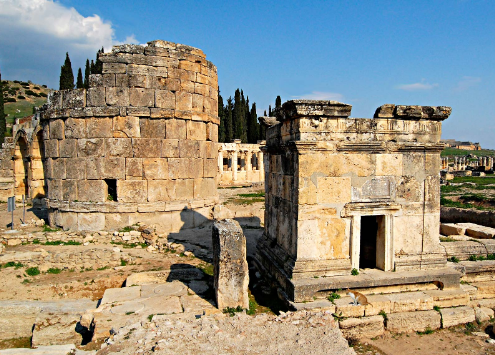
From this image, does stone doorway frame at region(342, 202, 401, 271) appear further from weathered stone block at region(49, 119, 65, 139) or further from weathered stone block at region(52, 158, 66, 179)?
weathered stone block at region(49, 119, 65, 139)

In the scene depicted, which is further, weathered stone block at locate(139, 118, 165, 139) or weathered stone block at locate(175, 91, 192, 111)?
weathered stone block at locate(175, 91, 192, 111)

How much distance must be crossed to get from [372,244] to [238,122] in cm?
3412

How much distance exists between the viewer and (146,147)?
1110cm

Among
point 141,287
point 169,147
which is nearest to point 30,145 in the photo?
point 169,147

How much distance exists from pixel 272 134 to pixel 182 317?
4408 mm

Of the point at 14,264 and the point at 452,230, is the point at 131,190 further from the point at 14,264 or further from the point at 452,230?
the point at 452,230

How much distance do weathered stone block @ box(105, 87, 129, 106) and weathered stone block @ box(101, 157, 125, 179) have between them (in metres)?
1.75

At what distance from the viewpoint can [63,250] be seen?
9258 mm

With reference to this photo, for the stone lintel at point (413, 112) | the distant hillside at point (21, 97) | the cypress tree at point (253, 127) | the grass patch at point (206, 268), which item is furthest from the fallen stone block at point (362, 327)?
the distant hillside at point (21, 97)

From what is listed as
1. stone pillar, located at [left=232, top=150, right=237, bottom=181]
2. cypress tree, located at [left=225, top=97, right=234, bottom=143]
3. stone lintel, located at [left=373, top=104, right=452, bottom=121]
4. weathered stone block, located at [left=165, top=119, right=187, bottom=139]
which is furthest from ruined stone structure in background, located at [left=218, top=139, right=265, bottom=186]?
stone lintel, located at [left=373, top=104, right=452, bottom=121]

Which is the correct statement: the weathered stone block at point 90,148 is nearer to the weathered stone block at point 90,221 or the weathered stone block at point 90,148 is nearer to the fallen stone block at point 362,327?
the weathered stone block at point 90,221

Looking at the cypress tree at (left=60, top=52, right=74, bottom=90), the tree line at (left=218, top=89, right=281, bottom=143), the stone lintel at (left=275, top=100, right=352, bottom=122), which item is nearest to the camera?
the stone lintel at (left=275, top=100, right=352, bottom=122)

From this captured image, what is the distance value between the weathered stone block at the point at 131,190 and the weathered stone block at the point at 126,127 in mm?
1470

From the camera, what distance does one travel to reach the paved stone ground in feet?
15.1
